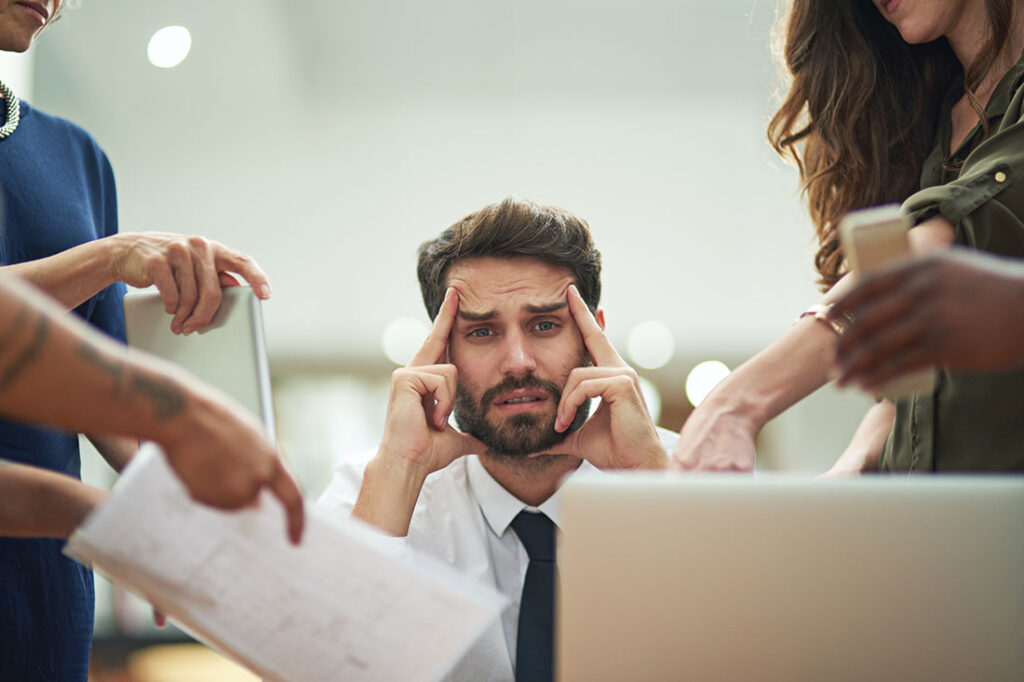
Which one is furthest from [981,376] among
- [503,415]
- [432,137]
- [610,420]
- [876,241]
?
[432,137]

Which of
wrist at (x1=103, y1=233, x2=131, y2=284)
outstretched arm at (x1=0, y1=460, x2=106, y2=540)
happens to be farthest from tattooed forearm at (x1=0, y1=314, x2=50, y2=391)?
wrist at (x1=103, y1=233, x2=131, y2=284)

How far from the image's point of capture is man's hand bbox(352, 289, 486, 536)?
152 centimetres

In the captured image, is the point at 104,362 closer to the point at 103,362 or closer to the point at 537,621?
the point at 103,362

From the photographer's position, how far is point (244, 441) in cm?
73

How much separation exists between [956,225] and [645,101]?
3.61 metres

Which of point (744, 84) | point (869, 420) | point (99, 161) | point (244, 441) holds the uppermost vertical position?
point (744, 84)

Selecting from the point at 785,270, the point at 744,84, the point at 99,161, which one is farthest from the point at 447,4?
the point at 99,161

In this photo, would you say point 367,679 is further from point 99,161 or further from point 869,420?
point 99,161

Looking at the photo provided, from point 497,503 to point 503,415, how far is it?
0.57 feet

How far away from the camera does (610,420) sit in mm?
1612

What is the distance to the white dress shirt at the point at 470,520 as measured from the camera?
1.66 meters

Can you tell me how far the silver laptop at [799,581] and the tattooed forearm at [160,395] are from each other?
0.33 m

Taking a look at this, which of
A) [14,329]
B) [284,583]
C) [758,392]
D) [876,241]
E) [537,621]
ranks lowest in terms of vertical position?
[537,621]

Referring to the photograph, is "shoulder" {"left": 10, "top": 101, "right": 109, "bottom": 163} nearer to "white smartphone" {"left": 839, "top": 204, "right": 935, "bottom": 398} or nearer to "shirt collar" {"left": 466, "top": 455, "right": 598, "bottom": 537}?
"shirt collar" {"left": 466, "top": 455, "right": 598, "bottom": 537}
